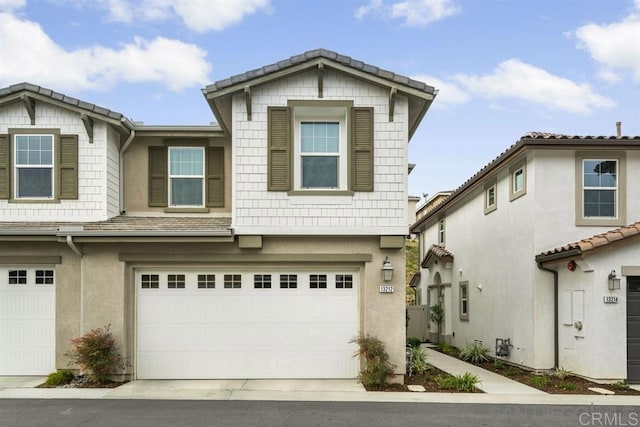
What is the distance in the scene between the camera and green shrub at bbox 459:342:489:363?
48.6 ft

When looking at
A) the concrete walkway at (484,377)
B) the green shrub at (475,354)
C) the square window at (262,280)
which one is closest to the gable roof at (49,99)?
the square window at (262,280)

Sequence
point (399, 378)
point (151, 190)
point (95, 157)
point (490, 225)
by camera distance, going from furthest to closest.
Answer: point (490, 225) → point (151, 190) → point (95, 157) → point (399, 378)

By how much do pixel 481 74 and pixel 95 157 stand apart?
17.7 m

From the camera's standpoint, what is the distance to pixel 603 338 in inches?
438

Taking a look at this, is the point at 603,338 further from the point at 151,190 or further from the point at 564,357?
the point at 151,190

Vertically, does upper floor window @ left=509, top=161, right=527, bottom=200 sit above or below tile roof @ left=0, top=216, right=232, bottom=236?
above

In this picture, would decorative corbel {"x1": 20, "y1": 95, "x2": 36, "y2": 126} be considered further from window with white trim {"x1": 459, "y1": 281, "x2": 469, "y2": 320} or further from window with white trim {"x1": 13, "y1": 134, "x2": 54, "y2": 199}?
window with white trim {"x1": 459, "y1": 281, "x2": 469, "y2": 320}

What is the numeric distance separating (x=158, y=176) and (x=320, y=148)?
4122 mm

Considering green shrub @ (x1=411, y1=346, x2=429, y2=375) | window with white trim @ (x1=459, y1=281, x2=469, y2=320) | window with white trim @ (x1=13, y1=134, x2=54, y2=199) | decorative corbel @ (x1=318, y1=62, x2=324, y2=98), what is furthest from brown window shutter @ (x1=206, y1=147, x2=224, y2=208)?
window with white trim @ (x1=459, y1=281, x2=469, y2=320)

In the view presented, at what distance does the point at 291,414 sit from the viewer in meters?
8.84

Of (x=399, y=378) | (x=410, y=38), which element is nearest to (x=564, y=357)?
(x=399, y=378)

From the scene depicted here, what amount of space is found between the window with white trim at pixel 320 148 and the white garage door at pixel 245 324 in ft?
6.53

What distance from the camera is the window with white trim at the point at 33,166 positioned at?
11.9 meters

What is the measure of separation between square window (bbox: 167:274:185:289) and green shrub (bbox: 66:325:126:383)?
59.7 inches
